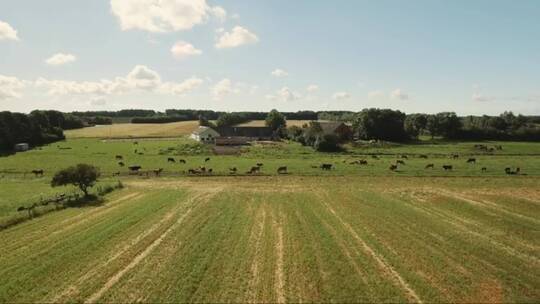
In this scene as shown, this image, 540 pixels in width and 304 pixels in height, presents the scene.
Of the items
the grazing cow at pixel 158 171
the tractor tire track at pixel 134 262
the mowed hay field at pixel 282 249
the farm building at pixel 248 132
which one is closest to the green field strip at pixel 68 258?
Answer: the mowed hay field at pixel 282 249

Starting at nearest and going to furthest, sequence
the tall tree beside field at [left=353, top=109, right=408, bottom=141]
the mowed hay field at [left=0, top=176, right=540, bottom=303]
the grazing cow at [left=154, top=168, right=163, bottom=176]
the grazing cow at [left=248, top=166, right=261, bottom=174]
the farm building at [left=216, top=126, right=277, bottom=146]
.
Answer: the mowed hay field at [left=0, top=176, right=540, bottom=303]
the grazing cow at [left=154, top=168, right=163, bottom=176]
the grazing cow at [left=248, top=166, right=261, bottom=174]
the tall tree beside field at [left=353, top=109, right=408, bottom=141]
the farm building at [left=216, top=126, right=277, bottom=146]

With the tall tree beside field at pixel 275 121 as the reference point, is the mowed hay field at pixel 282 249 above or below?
below

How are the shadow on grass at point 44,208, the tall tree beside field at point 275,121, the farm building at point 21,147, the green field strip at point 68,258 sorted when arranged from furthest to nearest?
1. the tall tree beside field at point 275,121
2. the farm building at point 21,147
3. the shadow on grass at point 44,208
4. the green field strip at point 68,258

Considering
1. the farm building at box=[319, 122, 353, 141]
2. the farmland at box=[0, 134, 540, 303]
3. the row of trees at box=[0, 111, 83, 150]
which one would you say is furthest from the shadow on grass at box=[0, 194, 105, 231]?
the farm building at box=[319, 122, 353, 141]

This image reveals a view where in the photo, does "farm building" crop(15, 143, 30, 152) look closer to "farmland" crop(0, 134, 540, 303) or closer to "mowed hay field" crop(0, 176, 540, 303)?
"farmland" crop(0, 134, 540, 303)

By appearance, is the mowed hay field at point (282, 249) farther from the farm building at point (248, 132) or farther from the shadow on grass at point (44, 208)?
the farm building at point (248, 132)
